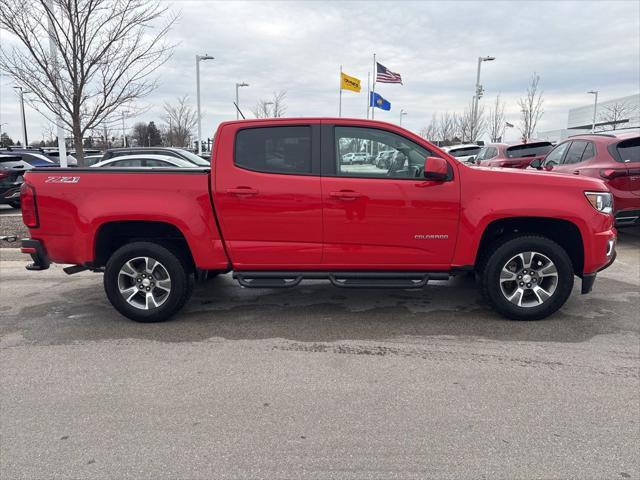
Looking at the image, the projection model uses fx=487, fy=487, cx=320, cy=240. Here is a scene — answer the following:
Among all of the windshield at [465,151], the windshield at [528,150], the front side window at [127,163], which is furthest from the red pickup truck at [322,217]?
the windshield at [465,151]

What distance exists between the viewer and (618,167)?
740 centimetres

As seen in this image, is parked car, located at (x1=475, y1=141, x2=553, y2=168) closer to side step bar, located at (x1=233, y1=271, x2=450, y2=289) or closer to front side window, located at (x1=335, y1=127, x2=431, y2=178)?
front side window, located at (x1=335, y1=127, x2=431, y2=178)

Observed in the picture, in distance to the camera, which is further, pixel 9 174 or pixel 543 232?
pixel 9 174

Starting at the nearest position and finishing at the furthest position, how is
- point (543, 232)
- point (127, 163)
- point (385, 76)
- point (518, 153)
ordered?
point (543, 232) < point (127, 163) < point (518, 153) < point (385, 76)

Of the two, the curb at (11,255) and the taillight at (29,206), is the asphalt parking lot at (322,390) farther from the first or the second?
the curb at (11,255)

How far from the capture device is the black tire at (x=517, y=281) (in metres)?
4.59

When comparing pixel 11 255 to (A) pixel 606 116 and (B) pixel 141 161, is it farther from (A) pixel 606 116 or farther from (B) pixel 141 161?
(A) pixel 606 116

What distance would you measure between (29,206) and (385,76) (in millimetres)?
22804

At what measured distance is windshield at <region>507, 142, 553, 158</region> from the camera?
40.6 ft

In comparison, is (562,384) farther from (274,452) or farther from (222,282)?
(222,282)

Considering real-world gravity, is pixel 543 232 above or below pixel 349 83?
below

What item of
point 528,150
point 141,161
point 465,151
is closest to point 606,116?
point 465,151

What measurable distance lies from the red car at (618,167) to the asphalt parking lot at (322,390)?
260cm

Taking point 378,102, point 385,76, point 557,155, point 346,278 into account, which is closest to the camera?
point 346,278
